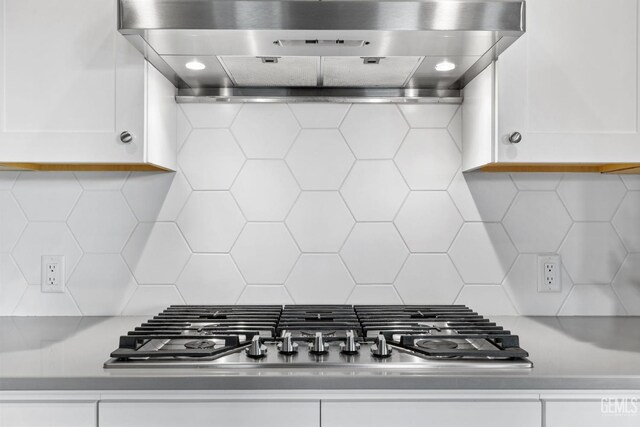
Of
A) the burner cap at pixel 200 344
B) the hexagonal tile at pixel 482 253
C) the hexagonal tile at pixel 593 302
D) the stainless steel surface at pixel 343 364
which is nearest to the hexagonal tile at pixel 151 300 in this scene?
the burner cap at pixel 200 344

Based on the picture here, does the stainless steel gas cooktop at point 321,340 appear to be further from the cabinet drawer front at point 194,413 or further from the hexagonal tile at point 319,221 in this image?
the hexagonal tile at point 319,221

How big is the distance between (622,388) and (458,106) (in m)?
1.01

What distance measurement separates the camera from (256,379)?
106 cm

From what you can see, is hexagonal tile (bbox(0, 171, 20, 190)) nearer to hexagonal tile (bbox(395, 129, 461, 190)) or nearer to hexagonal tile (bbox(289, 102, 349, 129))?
hexagonal tile (bbox(289, 102, 349, 129))

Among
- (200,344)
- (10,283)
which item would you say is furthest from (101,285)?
(200,344)

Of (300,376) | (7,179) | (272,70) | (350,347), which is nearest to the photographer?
(300,376)

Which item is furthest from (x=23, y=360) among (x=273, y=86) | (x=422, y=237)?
(x=422, y=237)

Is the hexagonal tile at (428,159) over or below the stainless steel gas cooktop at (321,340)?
over

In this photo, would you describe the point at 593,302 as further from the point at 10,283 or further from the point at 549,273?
the point at 10,283

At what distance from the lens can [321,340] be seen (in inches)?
46.9

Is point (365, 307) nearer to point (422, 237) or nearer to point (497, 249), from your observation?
point (422, 237)

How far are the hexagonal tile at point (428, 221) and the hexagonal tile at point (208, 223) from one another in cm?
57

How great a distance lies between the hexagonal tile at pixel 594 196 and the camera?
69.2 inches

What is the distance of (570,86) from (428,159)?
497mm
